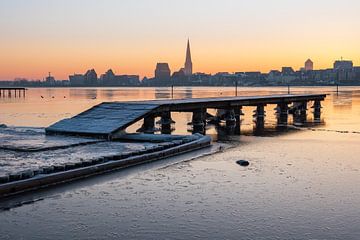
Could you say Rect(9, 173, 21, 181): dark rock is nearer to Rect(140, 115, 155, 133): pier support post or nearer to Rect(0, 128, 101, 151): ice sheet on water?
Rect(0, 128, 101, 151): ice sheet on water

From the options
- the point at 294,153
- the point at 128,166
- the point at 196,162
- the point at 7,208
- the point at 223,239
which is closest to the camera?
the point at 223,239

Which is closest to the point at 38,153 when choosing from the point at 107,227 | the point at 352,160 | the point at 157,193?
the point at 157,193

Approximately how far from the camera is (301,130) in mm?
50531

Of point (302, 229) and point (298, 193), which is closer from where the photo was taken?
point (302, 229)

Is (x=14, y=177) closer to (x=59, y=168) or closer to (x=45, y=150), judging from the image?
(x=59, y=168)

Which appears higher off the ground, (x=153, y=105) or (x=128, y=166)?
(x=153, y=105)

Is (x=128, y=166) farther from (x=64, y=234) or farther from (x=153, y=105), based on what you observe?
(x=153, y=105)

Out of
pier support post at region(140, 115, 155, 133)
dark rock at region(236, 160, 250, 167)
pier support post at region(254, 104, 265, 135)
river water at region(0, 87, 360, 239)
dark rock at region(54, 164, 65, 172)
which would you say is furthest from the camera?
pier support post at region(254, 104, 265, 135)

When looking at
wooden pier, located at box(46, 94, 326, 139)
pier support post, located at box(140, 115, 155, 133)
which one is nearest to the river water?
wooden pier, located at box(46, 94, 326, 139)

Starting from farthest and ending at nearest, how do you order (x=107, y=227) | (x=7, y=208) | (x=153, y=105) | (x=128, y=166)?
(x=153, y=105) → (x=128, y=166) → (x=7, y=208) → (x=107, y=227)

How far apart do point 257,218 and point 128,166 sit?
11398 millimetres

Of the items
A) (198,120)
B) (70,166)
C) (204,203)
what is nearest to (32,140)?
(70,166)

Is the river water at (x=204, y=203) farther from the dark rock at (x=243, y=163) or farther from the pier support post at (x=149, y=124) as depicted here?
the pier support post at (x=149, y=124)

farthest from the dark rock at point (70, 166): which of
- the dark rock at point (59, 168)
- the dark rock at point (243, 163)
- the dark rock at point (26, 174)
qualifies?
the dark rock at point (243, 163)
